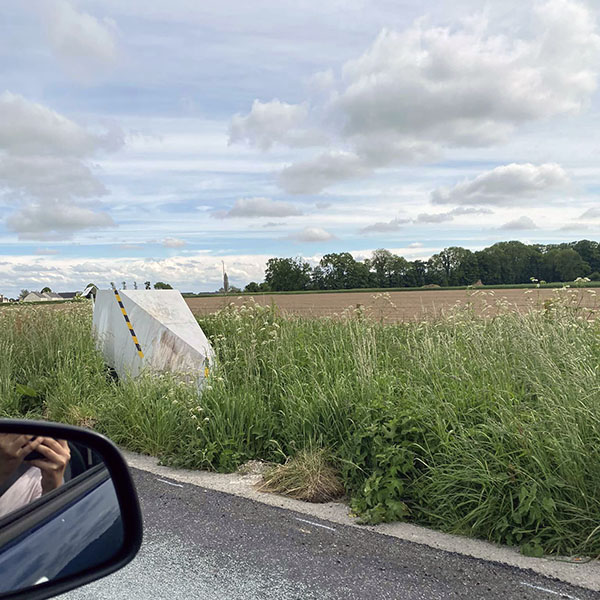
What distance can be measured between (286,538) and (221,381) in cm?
296

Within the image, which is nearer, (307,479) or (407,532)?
(407,532)

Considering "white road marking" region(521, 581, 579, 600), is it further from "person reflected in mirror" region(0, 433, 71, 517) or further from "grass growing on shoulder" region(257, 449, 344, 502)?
"person reflected in mirror" region(0, 433, 71, 517)

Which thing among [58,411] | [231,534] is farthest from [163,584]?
[58,411]

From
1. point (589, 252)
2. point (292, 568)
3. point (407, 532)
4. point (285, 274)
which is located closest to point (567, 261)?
point (589, 252)

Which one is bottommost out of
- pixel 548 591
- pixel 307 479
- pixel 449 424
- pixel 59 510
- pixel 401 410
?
pixel 548 591

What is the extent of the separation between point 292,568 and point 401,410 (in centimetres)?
196

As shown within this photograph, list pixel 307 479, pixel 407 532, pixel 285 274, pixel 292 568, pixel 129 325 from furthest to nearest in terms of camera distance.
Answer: pixel 285 274, pixel 129 325, pixel 307 479, pixel 407 532, pixel 292 568

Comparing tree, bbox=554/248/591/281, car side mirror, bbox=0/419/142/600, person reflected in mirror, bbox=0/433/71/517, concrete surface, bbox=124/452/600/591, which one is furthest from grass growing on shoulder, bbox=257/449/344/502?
tree, bbox=554/248/591/281

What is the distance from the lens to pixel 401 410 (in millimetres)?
5168

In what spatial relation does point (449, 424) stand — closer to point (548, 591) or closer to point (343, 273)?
point (548, 591)

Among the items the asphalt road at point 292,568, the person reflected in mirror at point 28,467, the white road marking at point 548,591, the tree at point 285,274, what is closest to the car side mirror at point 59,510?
the person reflected in mirror at point 28,467

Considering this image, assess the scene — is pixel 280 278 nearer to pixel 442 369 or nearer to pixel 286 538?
pixel 442 369

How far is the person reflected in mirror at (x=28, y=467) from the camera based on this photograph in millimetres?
1463

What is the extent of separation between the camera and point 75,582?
157 centimetres
